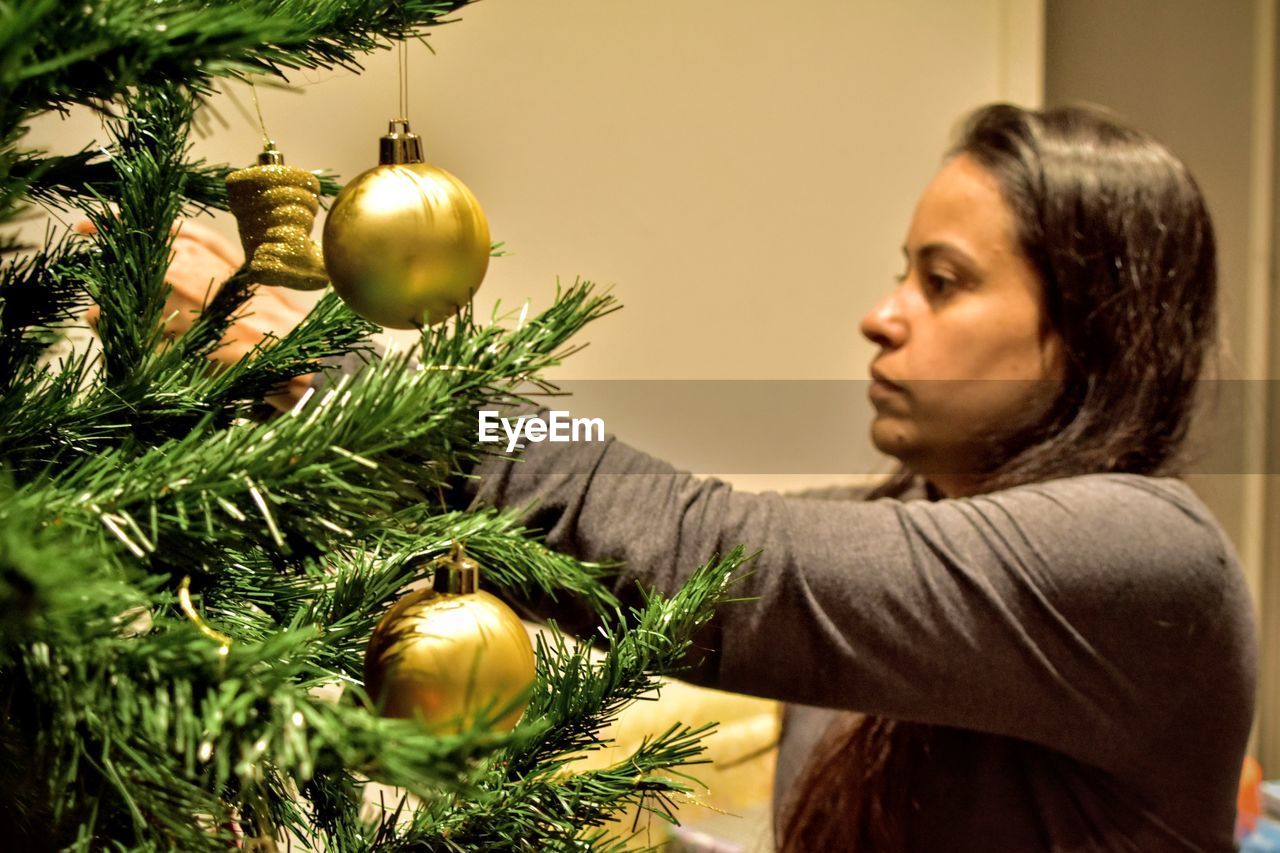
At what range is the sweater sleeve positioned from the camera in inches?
24.7

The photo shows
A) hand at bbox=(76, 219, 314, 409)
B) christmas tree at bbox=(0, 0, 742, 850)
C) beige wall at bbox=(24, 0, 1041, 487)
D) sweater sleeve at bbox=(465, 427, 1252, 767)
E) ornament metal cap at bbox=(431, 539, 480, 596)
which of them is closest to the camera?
christmas tree at bbox=(0, 0, 742, 850)

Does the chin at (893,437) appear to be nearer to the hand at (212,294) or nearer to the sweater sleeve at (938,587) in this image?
the sweater sleeve at (938,587)

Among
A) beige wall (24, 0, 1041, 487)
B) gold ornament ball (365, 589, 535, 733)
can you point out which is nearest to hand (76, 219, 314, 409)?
gold ornament ball (365, 589, 535, 733)

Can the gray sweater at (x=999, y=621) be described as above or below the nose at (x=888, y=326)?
below

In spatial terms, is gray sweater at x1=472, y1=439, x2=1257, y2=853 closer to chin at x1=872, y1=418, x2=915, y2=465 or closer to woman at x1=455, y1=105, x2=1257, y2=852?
woman at x1=455, y1=105, x2=1257, y2=852

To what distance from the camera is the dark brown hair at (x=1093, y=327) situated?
80 centimetres

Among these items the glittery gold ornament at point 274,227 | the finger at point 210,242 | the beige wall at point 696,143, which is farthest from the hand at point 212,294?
the beige wall at point 696,143

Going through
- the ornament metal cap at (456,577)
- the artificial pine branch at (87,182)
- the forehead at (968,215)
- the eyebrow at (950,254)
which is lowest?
the ornament metal cap at (456,577)

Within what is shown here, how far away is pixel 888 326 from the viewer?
0.85 meters

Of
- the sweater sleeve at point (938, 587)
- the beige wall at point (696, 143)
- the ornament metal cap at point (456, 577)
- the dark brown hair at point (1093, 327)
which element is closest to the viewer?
the ornament metal cap at point (456, 577)

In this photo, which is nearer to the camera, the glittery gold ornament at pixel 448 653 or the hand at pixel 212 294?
the glittery gold ornament at pixel 448 653

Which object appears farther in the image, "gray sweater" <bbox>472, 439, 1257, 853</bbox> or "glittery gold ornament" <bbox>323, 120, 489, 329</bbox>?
"gray sweater" <bbox>472, 439, 1257, 853</bbox>

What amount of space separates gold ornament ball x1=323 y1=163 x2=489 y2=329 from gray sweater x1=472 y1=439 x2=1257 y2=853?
266 millimetres

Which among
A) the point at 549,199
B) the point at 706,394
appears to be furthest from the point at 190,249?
the point at 706,394
